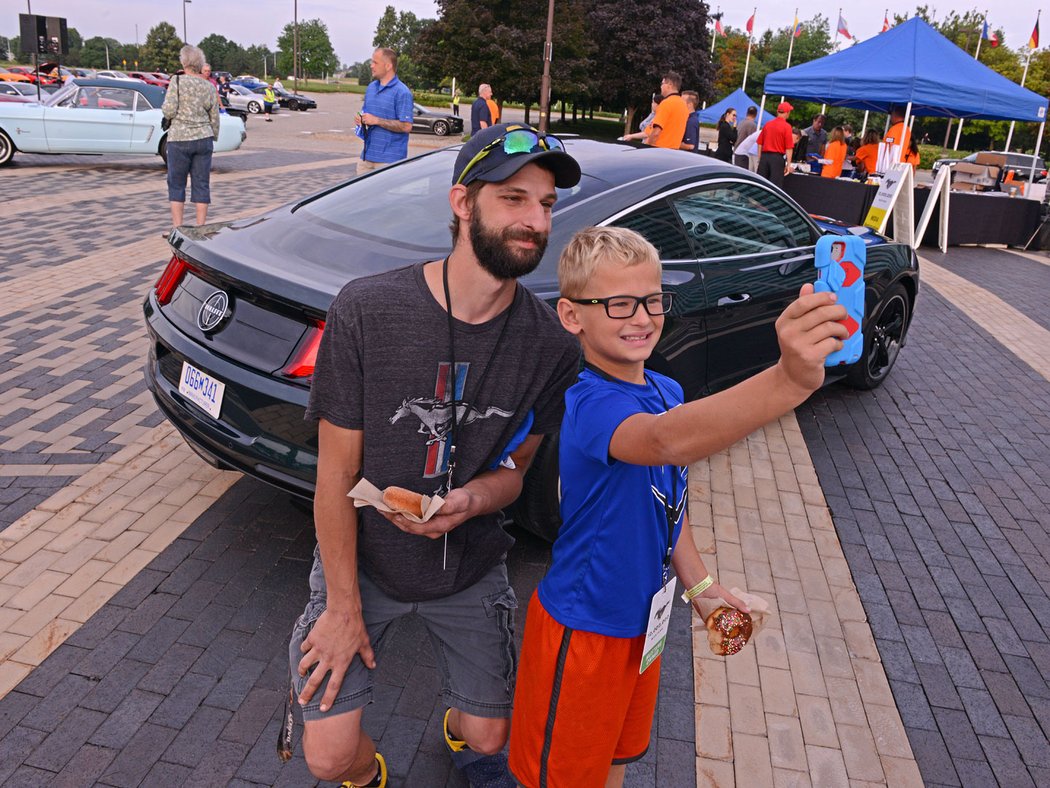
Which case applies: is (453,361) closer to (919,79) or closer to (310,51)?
(919,79)

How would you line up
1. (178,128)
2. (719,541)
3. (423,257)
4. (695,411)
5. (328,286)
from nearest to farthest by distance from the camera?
(695,411) → (328,286) → (423,257) → (719,541) → (178,128)

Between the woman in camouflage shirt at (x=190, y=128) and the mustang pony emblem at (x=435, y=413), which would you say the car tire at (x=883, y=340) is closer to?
the mustang pony emblem at (x=435, y=413)

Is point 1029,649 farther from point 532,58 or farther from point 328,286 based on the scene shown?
point 532,58

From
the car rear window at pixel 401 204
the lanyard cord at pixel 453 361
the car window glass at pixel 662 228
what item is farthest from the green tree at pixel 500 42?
the lanyard cord at pixel 453 361

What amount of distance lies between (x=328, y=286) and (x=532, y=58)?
117 ft

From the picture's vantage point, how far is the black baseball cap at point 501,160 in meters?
1.79

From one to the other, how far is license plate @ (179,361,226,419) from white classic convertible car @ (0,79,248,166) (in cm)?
1198

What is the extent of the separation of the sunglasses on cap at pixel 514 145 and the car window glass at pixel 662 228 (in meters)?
1.87

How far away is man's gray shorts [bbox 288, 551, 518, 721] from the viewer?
2059 mm

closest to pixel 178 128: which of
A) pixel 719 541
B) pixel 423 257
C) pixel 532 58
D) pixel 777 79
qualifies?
pixel 423 257

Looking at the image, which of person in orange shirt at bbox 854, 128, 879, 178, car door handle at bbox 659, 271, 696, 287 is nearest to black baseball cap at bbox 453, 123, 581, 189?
car door handle at bbox 659, 271, 696, 287

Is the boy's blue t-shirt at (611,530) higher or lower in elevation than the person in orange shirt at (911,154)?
lower

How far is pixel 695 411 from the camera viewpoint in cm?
142

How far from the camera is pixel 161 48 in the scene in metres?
97.9
